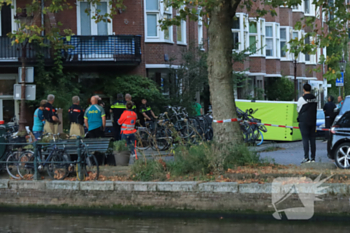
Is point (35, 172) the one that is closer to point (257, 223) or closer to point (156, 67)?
point (257, 223)

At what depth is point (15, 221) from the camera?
10.0 m

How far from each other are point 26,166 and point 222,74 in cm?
453

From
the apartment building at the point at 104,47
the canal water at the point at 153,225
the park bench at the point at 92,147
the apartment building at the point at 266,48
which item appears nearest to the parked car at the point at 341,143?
the canal water at the point at 153,225

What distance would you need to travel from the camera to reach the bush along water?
11.0m

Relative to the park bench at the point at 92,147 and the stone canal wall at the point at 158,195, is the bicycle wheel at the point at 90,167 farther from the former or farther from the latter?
the stone canal wall at the point at 158,195

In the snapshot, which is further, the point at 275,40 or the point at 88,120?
the point at 275,40

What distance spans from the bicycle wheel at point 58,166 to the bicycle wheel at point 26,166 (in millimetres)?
458

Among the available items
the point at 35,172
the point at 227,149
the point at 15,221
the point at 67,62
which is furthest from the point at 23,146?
the point at 67,62

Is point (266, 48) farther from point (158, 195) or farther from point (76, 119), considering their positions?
point (158, 195)

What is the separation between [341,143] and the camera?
513 inches

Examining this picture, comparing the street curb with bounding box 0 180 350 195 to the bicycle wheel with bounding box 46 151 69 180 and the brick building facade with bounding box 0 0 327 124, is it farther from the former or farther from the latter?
the brick building facade with bounding box 0 0 327 124

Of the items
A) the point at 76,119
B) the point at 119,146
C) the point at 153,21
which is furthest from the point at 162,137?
the point at 153,21

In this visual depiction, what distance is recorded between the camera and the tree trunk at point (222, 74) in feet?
39.3

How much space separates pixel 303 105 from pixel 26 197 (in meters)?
6.27
